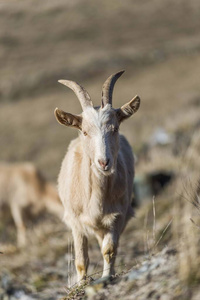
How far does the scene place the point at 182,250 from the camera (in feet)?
12.9

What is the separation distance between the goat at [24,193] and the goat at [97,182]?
25.1 ft

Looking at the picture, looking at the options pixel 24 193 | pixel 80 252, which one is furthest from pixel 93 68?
pixel 80 252

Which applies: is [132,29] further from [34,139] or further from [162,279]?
[162,279]

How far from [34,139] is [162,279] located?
31.1 metres

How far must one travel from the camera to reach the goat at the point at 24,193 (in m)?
14.2

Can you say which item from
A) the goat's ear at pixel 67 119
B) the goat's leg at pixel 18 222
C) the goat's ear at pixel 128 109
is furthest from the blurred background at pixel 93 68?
the goat's ear at pixel 67 119

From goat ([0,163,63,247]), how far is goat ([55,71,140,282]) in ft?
25.1

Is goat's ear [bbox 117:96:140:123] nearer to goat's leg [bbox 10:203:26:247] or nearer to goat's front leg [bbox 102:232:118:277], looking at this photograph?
goat's front leg [bbox 102:232:118:277]

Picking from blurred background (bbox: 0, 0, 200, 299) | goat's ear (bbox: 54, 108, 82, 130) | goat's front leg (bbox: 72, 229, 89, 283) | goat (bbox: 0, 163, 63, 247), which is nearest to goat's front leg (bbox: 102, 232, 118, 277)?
goat's front leg (bbox: 72, 229, 89, 283)

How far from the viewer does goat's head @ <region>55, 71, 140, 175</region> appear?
5.27 m

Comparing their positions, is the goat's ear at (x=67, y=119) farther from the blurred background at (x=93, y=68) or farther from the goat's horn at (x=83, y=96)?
the blurred background at (x=93, y=68)

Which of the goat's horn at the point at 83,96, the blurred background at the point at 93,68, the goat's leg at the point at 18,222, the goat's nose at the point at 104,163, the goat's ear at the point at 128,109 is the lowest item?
the goat's nose at the point at 104,163

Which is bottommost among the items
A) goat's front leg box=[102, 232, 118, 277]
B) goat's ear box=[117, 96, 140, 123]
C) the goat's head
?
goat's front leg box=[102, 232, 118, 277]

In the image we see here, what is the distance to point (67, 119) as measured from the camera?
225 inches
